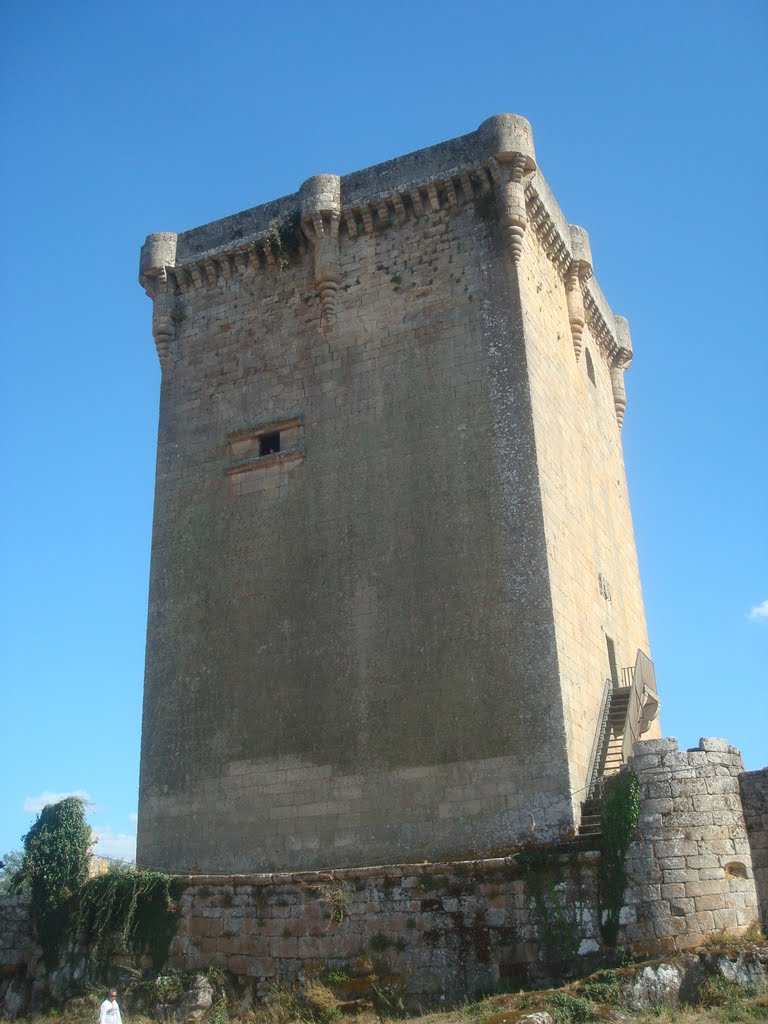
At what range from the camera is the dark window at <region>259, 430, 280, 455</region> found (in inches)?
577

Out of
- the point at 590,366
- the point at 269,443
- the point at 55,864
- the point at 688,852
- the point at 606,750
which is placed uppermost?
the point at 590,366

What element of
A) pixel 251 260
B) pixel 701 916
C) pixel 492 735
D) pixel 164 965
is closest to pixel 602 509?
pixel 492 735

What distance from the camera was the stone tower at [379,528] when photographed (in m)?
12.0

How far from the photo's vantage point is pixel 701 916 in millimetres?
9578

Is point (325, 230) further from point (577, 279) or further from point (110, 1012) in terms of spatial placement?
point (110, 1012)

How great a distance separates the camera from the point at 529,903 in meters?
9.94

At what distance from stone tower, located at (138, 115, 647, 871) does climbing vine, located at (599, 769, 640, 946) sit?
39.8 inches

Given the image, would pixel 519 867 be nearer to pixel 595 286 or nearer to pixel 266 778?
pixel 266 778

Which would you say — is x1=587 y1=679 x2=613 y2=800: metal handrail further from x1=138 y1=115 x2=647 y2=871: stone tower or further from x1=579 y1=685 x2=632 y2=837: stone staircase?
x1=138 y1=115 x2=647 y2=871: stone tower

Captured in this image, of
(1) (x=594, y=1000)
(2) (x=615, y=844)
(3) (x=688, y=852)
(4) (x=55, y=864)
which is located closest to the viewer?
(1) (x=594, y=1000)

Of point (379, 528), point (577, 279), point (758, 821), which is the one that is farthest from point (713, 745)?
point (577, 279)

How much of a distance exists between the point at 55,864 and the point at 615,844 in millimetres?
6627

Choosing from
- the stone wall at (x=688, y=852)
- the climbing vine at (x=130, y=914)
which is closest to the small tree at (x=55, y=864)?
the climbing vine at (x=130, y=914)

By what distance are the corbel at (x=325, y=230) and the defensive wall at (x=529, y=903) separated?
302 inches
